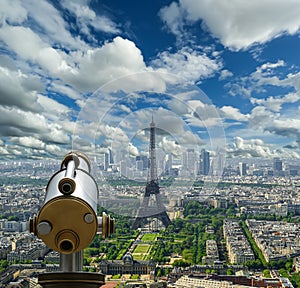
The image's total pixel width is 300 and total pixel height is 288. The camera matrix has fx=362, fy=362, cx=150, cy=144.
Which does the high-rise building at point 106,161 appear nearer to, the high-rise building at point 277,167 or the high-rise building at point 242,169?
the high-rise building at point 242,169

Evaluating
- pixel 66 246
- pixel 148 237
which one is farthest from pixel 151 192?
pixel 148 237

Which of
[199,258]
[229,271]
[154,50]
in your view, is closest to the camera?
[229,271]

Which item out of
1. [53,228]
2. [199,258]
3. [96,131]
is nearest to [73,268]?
[53,228]

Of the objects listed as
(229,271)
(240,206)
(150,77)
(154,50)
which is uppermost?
(154,50)

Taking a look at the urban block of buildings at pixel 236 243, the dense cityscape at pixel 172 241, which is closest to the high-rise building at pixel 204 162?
the dense cityscape at pixel 172 241

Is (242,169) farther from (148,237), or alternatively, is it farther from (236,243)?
(148,237)

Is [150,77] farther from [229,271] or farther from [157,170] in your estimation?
[229,271]
